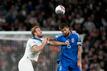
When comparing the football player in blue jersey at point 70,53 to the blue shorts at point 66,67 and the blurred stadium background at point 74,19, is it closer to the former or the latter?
the blue shorts at point 66,67

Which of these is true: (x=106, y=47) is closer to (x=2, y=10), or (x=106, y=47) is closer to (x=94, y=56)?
(x=94, y=56)

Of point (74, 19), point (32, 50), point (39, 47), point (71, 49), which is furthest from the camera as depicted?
point (74, 19)

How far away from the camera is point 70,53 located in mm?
13734

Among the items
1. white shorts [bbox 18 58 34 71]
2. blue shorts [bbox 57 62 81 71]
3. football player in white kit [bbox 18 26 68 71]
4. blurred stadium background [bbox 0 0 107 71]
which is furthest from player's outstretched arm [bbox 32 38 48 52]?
blurred stadium background [bbox 0 0 107 71]

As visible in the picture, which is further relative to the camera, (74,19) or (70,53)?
(74,19)

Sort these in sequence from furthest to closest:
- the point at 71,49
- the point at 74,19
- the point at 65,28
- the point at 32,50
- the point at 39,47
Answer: the point at 74,19 < the point at 71,49 < the point at 65,28 < the point at 32,50 < the point at 39,47

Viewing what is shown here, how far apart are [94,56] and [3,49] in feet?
14.2

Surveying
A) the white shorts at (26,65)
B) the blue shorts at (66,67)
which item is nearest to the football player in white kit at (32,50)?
the white shorts at (26,65)

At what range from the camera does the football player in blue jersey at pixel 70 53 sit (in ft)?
44.9

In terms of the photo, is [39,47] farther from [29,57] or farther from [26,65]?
[26,65]

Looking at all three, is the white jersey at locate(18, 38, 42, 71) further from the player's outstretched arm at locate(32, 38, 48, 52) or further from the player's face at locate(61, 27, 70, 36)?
the player's face at locate(61, 27, 70, 36)

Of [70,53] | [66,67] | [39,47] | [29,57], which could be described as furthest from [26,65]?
[70,53]

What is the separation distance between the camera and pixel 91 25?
69.3 ft

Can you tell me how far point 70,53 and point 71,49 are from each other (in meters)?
0.10
